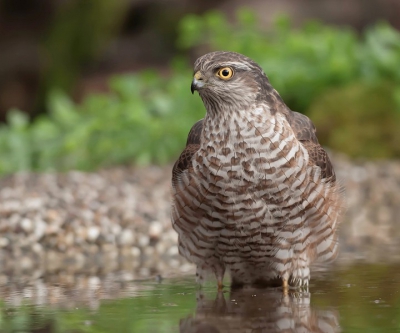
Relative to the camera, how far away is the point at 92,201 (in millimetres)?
8508

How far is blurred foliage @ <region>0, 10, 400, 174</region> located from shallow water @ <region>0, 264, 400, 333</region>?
5.02 metres

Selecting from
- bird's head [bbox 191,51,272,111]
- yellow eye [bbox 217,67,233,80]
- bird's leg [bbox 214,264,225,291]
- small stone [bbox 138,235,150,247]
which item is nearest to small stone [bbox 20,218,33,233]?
small stone [bbox 138,235,150,247]

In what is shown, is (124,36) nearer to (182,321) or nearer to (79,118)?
(79,118)

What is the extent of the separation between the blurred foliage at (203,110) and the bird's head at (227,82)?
5591mm

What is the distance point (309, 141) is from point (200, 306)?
1.27m

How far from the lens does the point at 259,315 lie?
4.68 metres

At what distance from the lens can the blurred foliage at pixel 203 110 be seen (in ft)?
36.4

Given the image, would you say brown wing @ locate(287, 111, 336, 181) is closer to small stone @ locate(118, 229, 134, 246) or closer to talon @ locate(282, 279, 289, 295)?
talon @ locate(282, 279, 289, 295)

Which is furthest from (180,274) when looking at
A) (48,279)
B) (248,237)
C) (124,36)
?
(124,36)

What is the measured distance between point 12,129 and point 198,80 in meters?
7.06

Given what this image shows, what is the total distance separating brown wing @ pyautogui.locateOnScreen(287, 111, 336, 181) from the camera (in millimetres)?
5438

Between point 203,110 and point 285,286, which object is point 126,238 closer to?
point 285,286

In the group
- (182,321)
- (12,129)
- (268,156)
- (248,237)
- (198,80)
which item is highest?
(12,129)

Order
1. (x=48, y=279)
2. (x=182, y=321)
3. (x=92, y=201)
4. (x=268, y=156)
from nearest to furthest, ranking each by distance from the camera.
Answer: (x=182, y=321) → (x=268, y=156) → (x=48, y=279) → (x=92, y=201)
